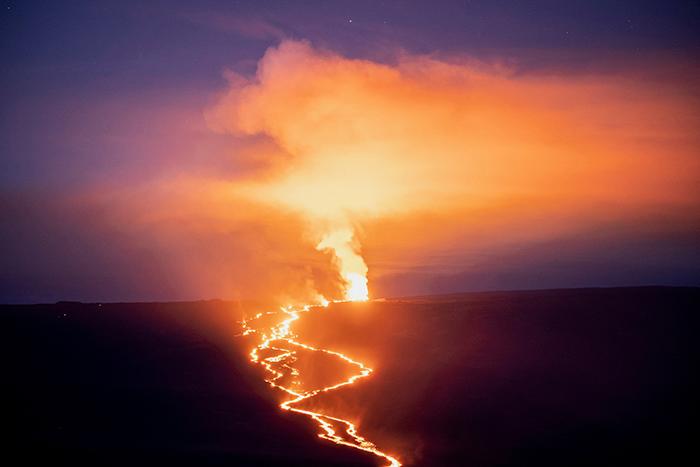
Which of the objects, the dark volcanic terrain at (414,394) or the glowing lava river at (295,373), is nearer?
the dark volcanic terrain at (414,394)

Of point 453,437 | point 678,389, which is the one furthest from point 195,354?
point 678,389

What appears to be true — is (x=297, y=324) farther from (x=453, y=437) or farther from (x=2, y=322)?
(x=453, y=437)

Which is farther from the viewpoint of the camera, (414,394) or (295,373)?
(295,373)

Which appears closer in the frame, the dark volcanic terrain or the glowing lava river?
the dark volcanic terrain

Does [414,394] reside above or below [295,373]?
below
